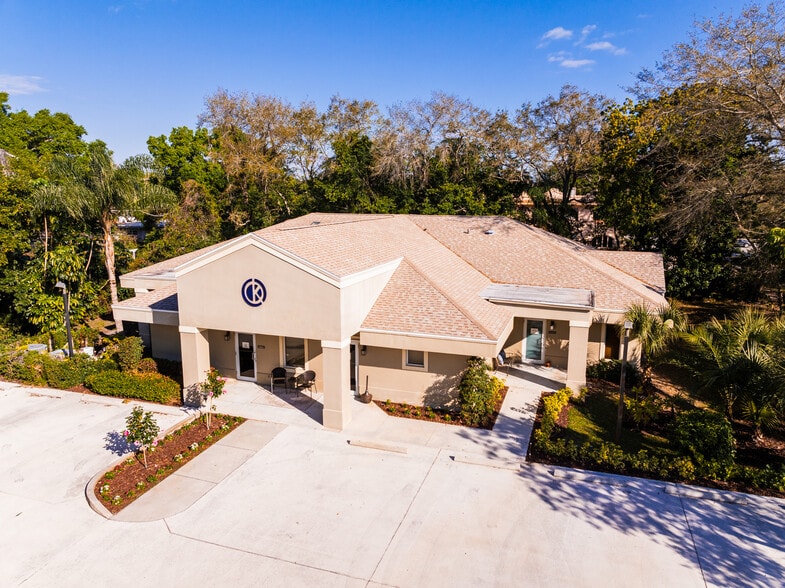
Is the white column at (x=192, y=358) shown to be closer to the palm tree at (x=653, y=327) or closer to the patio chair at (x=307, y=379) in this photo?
the patio chair at (x=307, y=379)

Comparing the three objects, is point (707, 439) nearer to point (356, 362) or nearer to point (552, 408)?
point (552, 408)

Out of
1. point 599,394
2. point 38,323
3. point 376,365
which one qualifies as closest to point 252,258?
point 376,365

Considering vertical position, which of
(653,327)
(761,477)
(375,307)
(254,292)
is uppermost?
(254,292)

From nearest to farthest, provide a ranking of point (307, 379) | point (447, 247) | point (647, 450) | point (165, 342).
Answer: point (647, 450) → point (307, 379) → point (165, 342) → point (447, 247)

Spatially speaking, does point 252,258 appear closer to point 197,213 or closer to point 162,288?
point 162,288

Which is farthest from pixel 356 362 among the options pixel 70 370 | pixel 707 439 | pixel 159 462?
pixel 70 370

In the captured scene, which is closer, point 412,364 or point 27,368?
point 412,364
